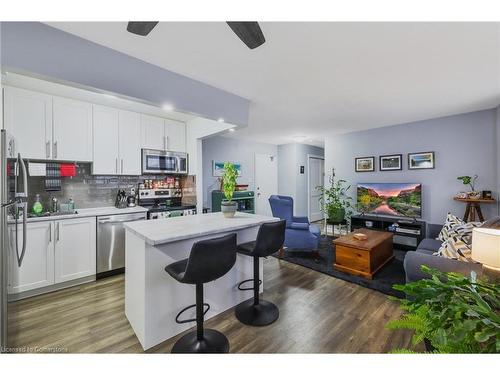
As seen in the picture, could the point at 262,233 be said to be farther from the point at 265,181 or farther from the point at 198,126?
the point at 265,181

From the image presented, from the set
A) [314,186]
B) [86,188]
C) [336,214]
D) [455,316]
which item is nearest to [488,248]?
[455,316]

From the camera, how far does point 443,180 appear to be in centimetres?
403

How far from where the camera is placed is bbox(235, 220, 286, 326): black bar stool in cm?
208

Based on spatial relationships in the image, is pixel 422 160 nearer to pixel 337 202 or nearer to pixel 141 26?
pixel 337 202

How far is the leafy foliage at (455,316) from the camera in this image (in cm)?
65

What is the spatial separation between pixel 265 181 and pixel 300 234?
10.1 ft

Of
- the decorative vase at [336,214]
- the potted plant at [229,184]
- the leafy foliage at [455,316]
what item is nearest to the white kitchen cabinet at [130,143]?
the potted plant at [229,184]

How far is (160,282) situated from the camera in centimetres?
185

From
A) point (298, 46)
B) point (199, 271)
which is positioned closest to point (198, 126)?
point (298, 46)

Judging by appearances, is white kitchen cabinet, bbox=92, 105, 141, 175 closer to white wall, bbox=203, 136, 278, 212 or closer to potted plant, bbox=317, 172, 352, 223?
white wall, bbox=203, 136, 278, 212

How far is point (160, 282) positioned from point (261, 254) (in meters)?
0.89

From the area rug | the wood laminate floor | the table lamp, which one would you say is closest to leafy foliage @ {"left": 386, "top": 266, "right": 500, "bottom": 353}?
the table lamp

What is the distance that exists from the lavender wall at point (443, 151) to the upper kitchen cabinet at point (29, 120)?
5.49m

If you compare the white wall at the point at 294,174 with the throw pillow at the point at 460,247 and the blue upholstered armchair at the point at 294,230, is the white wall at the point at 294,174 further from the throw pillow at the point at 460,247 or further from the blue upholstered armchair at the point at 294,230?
the throw pillow at the point at 460,247
